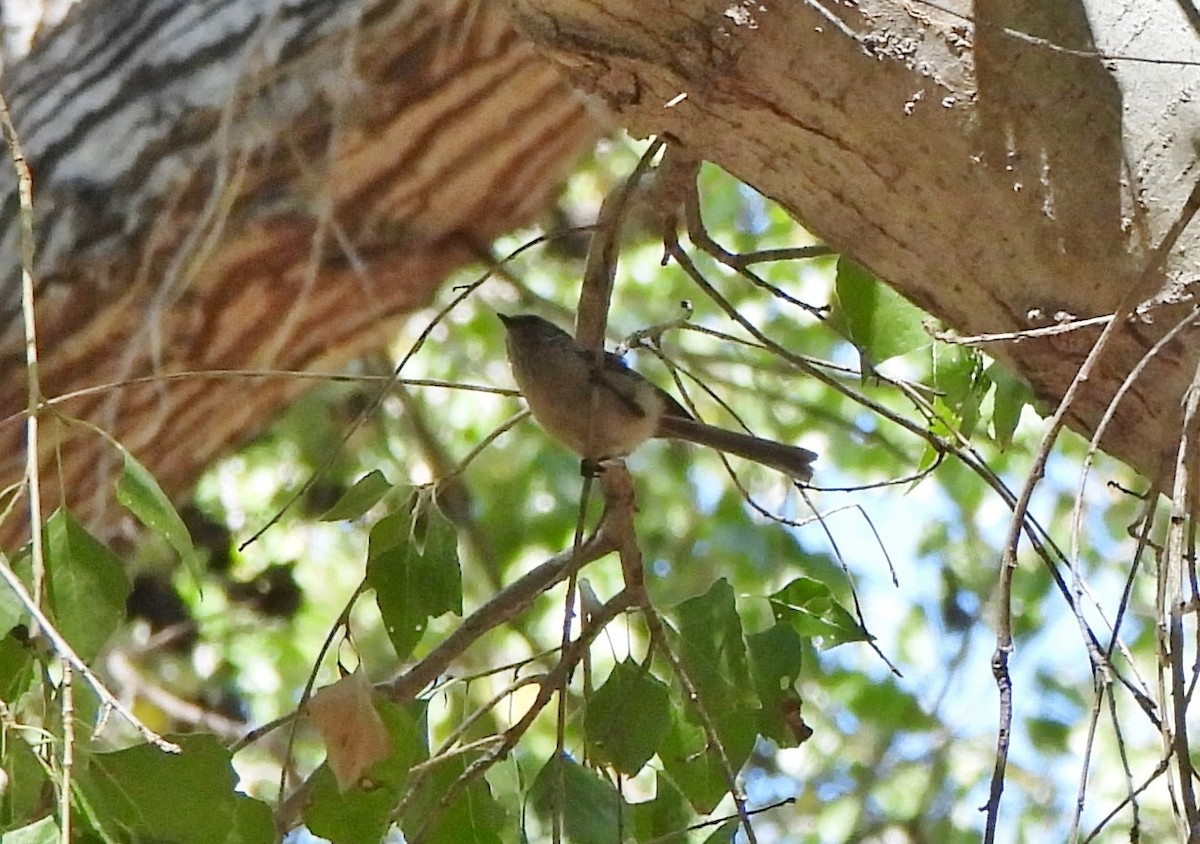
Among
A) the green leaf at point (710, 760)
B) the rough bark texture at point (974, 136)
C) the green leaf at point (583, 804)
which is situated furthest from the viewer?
the green leaf at point (710, 760)

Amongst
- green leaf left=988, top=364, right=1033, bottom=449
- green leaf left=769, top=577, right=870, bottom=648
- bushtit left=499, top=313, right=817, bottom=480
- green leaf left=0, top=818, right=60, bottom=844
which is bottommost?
green leaf left=0, top=818, right=60, bottom=844

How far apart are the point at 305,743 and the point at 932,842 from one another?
1.31 m

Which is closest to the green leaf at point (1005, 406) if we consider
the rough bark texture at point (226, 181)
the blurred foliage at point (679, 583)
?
the blurred foliage at point (679, 583)

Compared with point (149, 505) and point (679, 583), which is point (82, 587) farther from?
point (679, 583)

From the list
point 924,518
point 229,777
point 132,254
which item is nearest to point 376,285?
point 132,254

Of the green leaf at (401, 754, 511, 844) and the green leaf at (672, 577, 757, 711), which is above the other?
the green leaf at (672, 577, 757, 711)

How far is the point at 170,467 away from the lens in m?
1.87

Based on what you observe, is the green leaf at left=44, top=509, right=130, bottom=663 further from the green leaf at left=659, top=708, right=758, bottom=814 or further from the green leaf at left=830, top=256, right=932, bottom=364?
the green leaf at left=830, top=256, right=932, bottom=364

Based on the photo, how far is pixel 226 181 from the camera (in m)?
1.65

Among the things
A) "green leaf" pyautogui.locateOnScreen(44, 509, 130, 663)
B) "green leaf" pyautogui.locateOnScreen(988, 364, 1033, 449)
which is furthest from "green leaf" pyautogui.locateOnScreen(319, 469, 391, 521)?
"green leaf" pyautogui.locateOnScreen(988, 364, 1033, 449)

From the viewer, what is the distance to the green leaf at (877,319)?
1.06 metres

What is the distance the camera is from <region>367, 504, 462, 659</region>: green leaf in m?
1.01

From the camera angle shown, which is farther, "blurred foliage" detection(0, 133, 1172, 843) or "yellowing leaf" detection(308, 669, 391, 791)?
"blurred foliage" detection(0, 133, 1172, 843)

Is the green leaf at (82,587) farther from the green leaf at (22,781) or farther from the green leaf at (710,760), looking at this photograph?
the green leaf at (710,760)
